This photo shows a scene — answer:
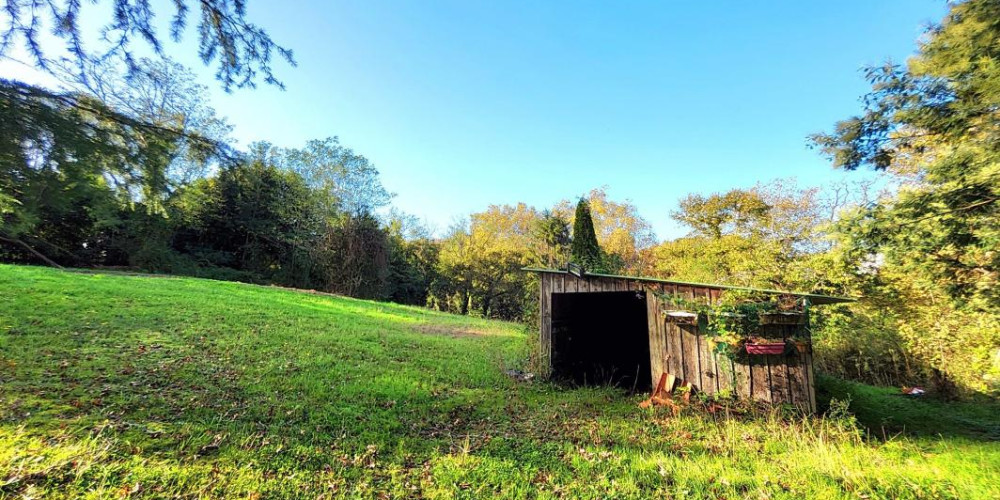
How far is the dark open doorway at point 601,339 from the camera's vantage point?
24.1 feet

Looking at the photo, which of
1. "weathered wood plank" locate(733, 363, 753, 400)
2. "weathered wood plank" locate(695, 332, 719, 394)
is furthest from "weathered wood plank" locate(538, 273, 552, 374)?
"weathered wood plank" locate(733, 363, 753, 400)

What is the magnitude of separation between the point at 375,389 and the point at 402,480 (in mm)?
2471

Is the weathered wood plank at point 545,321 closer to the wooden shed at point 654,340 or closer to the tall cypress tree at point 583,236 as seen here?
the wooden shed at point 654,340

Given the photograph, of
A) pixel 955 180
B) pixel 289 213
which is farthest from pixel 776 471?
pixel 289 213

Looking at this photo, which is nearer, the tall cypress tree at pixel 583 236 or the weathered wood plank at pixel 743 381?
the weathered wood plank at pixel 743 381

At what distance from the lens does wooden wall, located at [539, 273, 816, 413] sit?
5.07 metres

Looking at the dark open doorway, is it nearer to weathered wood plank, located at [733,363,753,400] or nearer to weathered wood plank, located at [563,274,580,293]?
weathered wood plank, located at [563,274,580,293]

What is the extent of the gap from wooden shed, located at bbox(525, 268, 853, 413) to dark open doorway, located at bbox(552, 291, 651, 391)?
20mm

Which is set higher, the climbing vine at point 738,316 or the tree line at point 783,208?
the tree line at point 783,208

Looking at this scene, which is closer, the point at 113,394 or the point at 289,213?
the point at 113,394

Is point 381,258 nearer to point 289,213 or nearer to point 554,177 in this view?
point 289,213

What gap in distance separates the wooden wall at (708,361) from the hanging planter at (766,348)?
6.7 inches

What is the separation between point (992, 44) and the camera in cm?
495

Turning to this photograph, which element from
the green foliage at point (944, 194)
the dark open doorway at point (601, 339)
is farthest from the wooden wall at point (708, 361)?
the green foliage at point (944, 194)
